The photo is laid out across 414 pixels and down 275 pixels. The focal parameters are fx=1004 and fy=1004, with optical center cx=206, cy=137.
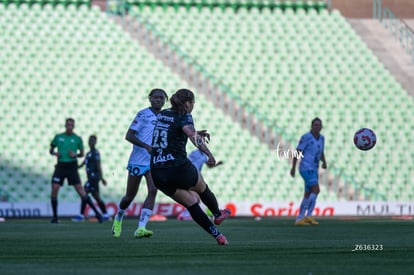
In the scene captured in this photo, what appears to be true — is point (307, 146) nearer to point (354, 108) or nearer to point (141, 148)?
point (141, 148)

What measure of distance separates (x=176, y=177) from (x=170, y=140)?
47 centimetres

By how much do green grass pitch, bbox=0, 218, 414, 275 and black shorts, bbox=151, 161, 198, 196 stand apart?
76 cm

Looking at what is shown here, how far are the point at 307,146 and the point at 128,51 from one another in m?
12.7

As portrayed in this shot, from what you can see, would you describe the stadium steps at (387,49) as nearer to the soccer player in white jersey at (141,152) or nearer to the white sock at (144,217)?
the soccer player in white jersey at (141,152)

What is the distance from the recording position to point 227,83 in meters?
32.6

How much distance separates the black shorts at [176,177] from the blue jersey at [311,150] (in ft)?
29.5

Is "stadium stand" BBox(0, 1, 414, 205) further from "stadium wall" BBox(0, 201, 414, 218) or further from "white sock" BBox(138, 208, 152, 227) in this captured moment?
"white sock" BBox(138, 208, 152, 227)

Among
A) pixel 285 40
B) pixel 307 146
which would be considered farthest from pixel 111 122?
pixel 307 146

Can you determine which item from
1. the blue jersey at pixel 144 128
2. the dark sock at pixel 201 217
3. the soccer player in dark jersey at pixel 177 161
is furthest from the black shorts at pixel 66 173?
the dark sock at pixel 201 217

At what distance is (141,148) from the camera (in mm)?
15633

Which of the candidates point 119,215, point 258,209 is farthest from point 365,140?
point 258,209

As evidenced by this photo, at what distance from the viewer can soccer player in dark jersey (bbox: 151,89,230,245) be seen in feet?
40.9

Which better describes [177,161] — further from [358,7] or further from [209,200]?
[358,7]

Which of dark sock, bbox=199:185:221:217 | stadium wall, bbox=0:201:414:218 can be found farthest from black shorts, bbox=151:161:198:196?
stadium wall, bbox=0:201:414:218
